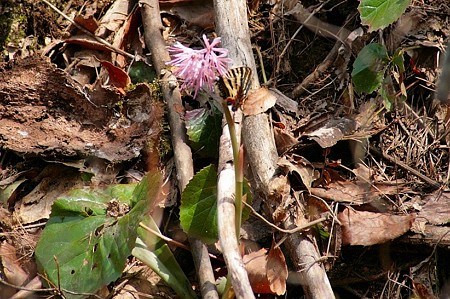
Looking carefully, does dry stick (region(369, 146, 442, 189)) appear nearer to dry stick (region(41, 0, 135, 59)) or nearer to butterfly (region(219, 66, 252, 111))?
butterfly (region(219, 66, 252, 111))

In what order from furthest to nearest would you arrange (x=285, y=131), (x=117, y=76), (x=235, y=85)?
(x=117, y=76) < (x=285, y=131) < (x=235, y=85)

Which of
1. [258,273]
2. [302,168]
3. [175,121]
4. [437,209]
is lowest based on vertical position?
[258,273]

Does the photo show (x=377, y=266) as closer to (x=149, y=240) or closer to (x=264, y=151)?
(x=264, y=151)

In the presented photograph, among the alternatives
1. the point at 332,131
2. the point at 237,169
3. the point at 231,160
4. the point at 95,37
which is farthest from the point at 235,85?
the point at 95,37

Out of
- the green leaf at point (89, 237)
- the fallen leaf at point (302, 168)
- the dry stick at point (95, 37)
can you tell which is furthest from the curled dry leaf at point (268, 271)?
the dry stick at point (95, 37)

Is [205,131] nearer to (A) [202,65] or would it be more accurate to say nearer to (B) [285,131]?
(B) [285,131]

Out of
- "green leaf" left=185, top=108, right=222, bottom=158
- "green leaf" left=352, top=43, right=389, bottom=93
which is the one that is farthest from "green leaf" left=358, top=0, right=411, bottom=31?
"green leaf" left=185, top=108, right=222, bottom=158

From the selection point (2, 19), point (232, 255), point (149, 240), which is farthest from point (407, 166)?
point (2, 19)
